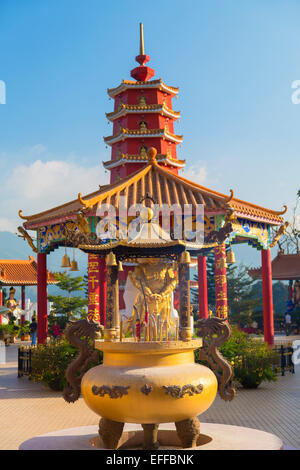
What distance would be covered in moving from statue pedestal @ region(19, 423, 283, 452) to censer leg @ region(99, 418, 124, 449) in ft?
0.42

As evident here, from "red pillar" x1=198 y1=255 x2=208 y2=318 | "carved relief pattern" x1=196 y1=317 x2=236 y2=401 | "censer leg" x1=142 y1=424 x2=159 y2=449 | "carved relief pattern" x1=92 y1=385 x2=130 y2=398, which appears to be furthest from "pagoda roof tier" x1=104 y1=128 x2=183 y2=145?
"carved relief pattern" x1=92 y1=385 x2=130 y2=398

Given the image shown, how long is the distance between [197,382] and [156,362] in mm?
527

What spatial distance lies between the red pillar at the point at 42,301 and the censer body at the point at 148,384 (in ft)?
36.6

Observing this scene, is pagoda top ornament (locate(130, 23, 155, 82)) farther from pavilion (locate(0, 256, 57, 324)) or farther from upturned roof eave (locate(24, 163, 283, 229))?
pavilion (locate(0, 256, 57, 324))

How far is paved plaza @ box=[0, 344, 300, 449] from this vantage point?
877cm

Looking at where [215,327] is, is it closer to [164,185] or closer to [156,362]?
[156,362]

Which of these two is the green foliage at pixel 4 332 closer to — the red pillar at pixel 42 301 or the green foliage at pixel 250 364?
the red pillar at pixel 42 301

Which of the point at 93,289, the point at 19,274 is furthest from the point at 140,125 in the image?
the point at 19,274

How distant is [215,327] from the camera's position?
6.79m

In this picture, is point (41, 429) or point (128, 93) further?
point (128, 93)

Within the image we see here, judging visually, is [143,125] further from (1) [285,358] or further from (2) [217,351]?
(2) [217,351]

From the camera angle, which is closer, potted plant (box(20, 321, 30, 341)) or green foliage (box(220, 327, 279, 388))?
green foliage (box(220, 327, 279, 388))

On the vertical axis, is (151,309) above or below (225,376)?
above
